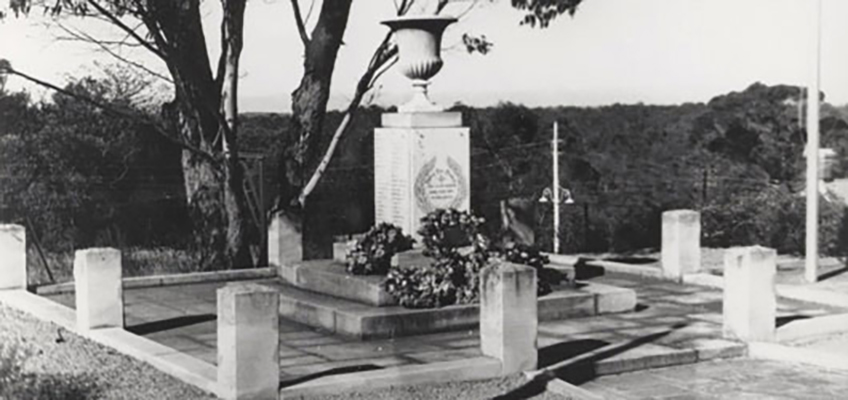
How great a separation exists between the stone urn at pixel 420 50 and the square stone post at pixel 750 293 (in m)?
3.88

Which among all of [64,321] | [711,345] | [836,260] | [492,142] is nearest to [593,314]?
[711,345]

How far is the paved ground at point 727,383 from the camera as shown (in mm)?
10422

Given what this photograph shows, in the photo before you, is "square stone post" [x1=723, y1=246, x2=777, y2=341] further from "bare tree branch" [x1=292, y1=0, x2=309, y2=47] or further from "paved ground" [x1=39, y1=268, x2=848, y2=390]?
"bare tree branch" [x1=292, y1=0, x2=309, y2=47]

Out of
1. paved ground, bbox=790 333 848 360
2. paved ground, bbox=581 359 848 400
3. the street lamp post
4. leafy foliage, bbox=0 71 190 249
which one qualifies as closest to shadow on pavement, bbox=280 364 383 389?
paved ground, bbox=581 359 848 400

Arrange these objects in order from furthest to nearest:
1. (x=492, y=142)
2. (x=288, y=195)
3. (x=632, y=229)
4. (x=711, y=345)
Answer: (x=492, y=142)
(x=632, y=229)
(x=288, y=195)
(x=711, y=345)

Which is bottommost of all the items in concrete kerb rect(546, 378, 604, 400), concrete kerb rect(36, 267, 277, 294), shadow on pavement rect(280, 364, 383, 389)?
concrete kerb rect(546, 378, 604, 400)

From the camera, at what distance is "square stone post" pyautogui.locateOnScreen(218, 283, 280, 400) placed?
9672mm

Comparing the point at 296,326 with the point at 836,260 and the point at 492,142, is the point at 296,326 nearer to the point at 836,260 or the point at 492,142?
the point at 836,260

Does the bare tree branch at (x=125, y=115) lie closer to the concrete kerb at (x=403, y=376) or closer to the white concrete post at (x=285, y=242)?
the white concrete post at (x=285, y=242)

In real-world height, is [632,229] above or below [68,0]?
below

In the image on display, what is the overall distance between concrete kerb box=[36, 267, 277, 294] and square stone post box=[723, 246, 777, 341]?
6404mm

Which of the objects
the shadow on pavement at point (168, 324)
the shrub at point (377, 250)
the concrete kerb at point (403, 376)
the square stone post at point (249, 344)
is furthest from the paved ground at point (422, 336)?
the shrub at point (377, 250)

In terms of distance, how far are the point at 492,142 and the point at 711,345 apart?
2119cm

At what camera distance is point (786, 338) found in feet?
41.5
